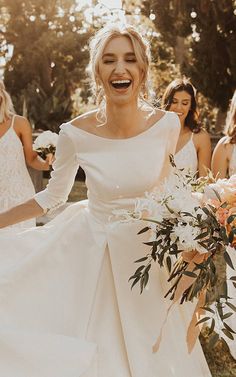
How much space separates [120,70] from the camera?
138 inches

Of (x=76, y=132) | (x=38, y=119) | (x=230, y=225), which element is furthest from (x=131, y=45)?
(x=38, y=119)

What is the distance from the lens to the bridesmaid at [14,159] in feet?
22.4

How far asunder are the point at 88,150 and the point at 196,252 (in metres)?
0.84

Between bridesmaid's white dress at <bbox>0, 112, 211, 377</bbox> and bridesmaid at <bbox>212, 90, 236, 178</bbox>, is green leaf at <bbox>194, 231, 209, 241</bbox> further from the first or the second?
bridesmaid at <bbox>212, 90, 236, 178</bbox>

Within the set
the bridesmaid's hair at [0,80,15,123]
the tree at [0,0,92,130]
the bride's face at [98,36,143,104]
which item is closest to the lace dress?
the bridesmaid's hair at [0,80,15,123]

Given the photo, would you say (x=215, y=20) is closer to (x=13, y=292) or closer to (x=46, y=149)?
(x=46, y=149)

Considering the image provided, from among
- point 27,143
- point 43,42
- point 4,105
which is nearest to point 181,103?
point 27,143

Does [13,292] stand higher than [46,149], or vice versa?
[13,292]

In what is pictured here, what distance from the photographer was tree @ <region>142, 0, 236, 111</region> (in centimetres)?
1716

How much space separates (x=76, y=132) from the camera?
12.2 ft

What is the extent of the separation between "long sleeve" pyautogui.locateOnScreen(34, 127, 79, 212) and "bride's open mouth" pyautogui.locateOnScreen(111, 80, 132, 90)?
38cm

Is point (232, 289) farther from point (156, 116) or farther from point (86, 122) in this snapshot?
point (86, 122)

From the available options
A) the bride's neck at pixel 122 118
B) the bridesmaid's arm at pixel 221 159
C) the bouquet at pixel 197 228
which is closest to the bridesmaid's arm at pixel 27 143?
the bridesmaid's arm at pixel 221 159

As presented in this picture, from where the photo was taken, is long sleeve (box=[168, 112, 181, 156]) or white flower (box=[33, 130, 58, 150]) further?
white flower (box=[33, 130, 58, 150])
